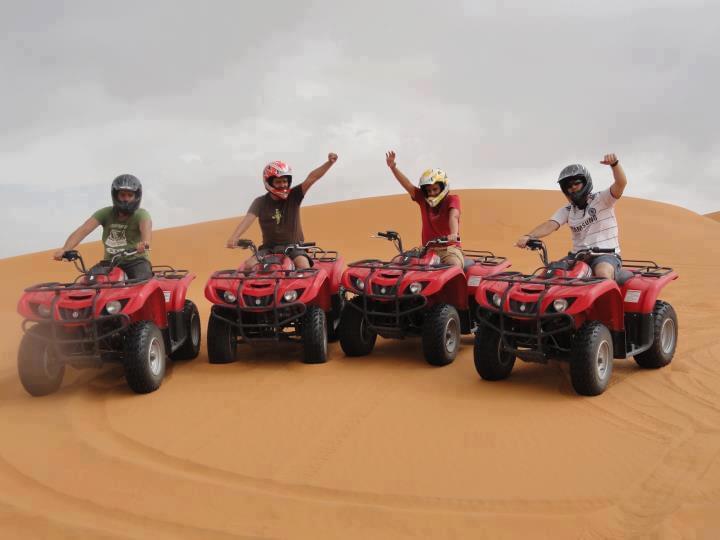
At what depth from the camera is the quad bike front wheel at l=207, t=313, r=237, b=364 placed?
8539 mm

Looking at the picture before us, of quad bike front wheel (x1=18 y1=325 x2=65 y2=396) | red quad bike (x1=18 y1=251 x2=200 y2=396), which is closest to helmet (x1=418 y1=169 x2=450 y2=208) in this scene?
red quad bike (x1=18 y1=251 x2=200 y2=396)

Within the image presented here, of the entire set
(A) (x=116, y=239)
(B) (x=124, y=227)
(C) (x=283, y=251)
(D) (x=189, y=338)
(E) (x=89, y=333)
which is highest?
(B) (x=124, y=227)

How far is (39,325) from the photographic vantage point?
7387mm

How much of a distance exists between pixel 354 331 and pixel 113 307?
2.57 metres

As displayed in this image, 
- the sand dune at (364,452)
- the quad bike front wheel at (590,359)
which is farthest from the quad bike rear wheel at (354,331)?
the quad bike front wheel at (590,359)

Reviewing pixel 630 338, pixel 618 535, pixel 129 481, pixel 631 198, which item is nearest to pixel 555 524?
pixel 618 535

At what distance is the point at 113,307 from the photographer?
7.31 metres

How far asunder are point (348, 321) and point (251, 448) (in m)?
2.83

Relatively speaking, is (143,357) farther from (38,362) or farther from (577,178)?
(577,178)

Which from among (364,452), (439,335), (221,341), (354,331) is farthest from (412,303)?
(364,452)

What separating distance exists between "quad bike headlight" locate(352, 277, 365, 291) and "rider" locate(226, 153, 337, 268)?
3.01 feet

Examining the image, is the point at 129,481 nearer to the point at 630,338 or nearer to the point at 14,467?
the point at 14,467

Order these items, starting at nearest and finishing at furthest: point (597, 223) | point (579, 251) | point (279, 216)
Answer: point (579, 251)
point (597, 223)
point (279, 216)

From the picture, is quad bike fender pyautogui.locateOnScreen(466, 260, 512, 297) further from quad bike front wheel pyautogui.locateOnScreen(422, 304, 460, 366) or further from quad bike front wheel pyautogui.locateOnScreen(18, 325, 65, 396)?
quad bike front wheel pyautogui.locateOnScreen(18, 325, 65, 396)
